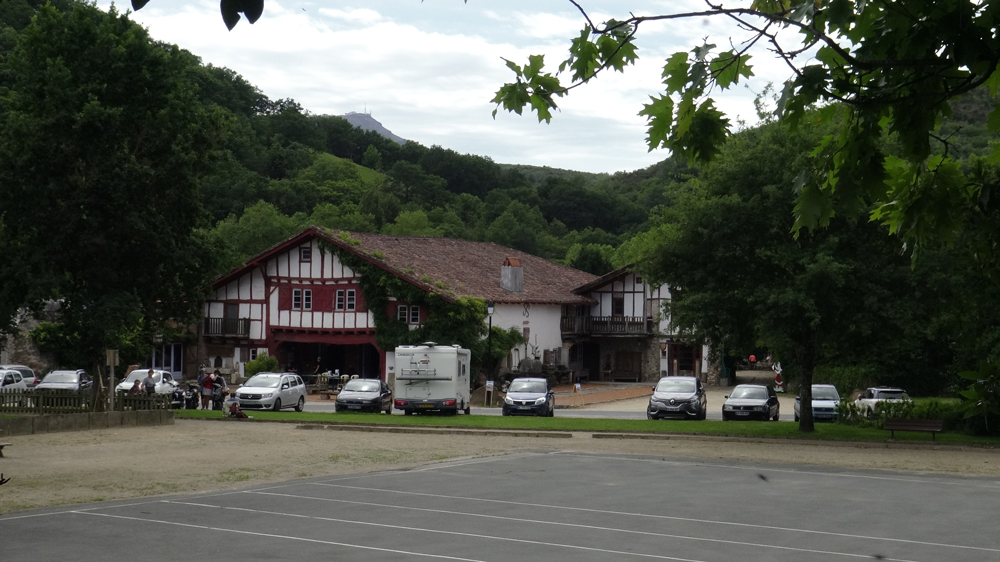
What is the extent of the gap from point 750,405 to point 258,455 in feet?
62.1

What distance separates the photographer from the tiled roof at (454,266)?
53.2 m

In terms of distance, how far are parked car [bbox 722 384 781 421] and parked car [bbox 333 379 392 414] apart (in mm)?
12688

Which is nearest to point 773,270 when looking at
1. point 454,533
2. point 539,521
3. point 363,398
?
point 363,398

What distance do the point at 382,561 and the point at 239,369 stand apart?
46.9m

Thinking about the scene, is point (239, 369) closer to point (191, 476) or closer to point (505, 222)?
point (191, 476)

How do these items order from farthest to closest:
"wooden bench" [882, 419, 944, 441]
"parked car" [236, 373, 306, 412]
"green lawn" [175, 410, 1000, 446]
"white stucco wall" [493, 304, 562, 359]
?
1. "white stucco wall" [493, 304, 562, 359]
2. "parked car" [236, 373, 306, 412]
3. "green lawn" [175, 410, 1000, 446]
4. "wooden bench" [882, 419, 944, 441]

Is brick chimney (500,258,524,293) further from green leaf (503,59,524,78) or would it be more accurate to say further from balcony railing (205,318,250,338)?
green leaf (503,59,524,78)

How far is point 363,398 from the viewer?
129ft

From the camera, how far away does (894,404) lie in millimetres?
32031

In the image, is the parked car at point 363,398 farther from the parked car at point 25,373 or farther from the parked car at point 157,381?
the parked car at point 25,373

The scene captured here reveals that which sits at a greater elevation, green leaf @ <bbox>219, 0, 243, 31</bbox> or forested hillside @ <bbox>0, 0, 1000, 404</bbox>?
forested hillside @ <bbox>0, 0, 1000, 404</bbox>

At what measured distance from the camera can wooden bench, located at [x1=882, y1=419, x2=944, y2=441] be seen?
1151 inches

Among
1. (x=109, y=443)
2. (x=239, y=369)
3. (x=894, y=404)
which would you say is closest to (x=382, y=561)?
(x=109, y=443)

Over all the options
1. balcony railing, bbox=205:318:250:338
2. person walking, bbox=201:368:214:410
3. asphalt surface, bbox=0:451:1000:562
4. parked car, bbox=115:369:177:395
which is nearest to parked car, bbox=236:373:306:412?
person walking, bbox=201:368:214:410
